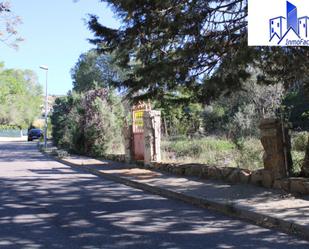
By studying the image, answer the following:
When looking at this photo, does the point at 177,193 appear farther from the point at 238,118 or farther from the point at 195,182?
the point at 238,118

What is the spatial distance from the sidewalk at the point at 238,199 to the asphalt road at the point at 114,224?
277 mm

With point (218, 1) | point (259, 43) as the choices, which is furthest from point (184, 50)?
point (259, 43)

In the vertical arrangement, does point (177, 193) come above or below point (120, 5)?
below

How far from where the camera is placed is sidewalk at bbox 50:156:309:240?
8483mm

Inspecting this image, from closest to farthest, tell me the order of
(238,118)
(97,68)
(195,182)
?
(195,182)
(238,118)
(97,68)

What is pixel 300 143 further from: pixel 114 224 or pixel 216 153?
pixel 114 224

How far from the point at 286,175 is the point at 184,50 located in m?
3.66

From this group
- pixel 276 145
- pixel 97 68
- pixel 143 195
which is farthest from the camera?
pixel 97 68

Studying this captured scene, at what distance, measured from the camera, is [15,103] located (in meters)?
112

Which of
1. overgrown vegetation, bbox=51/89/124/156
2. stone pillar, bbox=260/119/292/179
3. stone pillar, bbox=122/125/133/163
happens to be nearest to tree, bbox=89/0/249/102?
stone pillar, bbox=260/119/292/179

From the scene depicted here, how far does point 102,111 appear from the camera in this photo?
26906mm

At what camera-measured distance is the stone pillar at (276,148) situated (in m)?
11.6

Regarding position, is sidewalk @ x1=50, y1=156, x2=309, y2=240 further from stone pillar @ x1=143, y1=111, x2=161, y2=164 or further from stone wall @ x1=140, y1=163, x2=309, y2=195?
stone pillar @ x1=143, y1=111, x2=161, y2=164

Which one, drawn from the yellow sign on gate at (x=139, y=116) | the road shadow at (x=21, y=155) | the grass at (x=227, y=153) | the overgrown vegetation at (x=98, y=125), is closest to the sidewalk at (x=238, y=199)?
the grass at (x=227, y=153)
